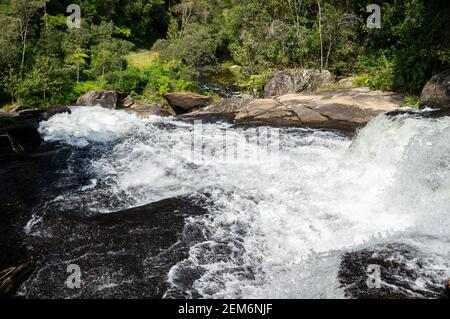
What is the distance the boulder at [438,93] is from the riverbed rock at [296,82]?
7667 mm

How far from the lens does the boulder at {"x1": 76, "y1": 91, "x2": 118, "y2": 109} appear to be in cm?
2231

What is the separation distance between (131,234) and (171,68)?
2125 centimetres

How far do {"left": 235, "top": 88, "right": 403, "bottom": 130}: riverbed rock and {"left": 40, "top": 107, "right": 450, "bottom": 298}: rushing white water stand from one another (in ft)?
5.17

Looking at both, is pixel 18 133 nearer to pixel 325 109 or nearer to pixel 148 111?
pixel 148 111

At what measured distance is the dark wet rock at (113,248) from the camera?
5.73 meters

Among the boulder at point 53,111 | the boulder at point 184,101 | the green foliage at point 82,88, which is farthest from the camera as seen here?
the green foliage at point 82,88

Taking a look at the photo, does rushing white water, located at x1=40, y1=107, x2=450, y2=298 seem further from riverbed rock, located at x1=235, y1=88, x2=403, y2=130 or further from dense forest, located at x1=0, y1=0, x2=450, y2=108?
dense forest, located at x1=0, y1=0, x2=450, y2=108

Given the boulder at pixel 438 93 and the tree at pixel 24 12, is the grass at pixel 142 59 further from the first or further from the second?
the boulder at pixel 438 93

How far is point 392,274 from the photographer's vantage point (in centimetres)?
564

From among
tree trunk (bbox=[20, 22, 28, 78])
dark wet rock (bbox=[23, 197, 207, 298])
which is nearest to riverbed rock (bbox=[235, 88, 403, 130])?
dark wet rock (bbox=[23, 197, 207, 298])

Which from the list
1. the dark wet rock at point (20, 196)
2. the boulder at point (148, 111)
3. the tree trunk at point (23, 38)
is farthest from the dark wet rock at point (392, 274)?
the tree trunk at point (23, 38)

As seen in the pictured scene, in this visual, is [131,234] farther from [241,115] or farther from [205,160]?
[241,115]
